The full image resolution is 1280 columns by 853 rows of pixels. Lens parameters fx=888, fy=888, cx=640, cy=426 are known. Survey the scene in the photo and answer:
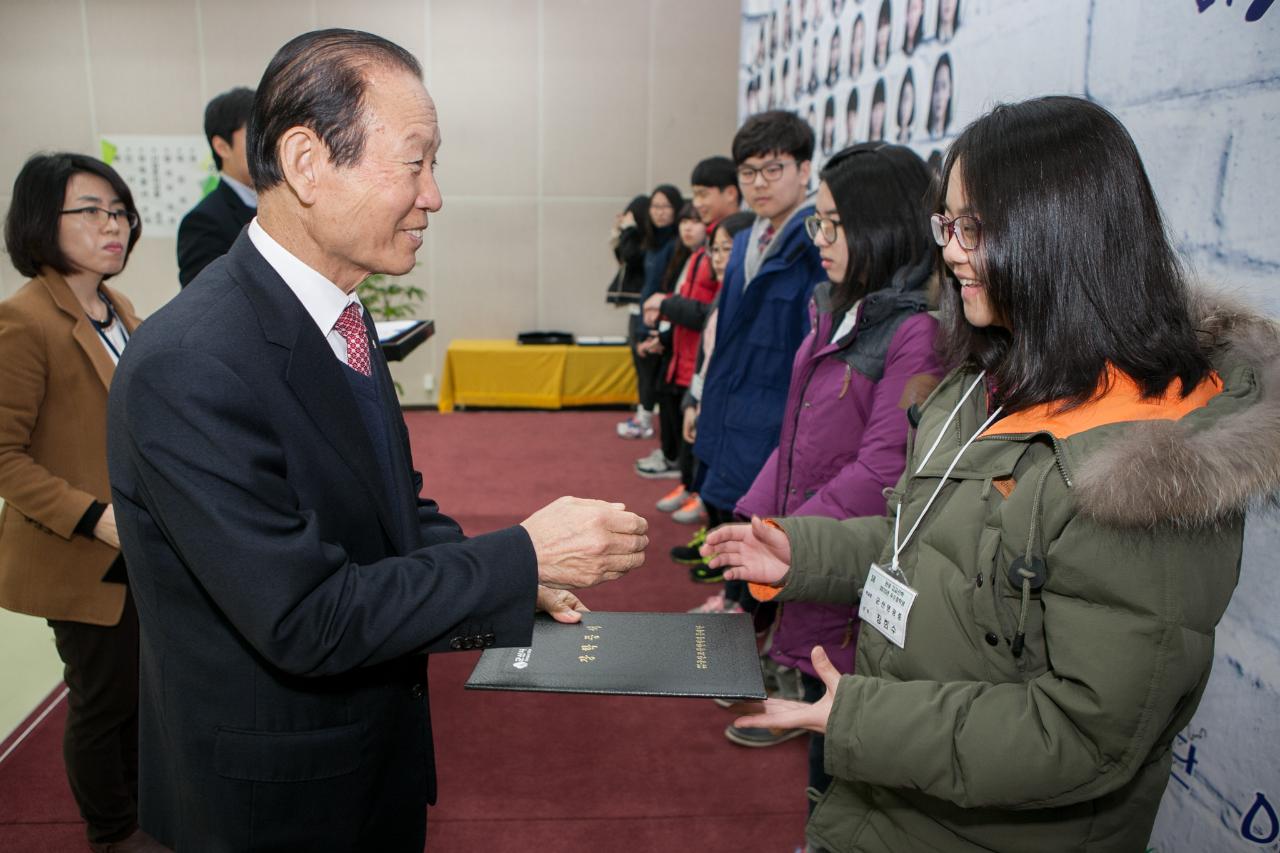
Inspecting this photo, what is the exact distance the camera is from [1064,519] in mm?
980

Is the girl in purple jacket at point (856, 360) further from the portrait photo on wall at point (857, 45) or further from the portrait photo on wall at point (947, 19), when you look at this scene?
the portrait photo on wall at point (857, 45)

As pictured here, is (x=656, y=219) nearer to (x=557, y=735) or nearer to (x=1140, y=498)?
(x=557, y=735)

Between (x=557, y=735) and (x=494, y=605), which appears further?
(x=557, y=735)

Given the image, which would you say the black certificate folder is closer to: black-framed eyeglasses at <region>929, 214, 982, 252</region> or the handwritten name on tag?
the handwritten name on tag

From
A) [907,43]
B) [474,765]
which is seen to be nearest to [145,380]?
[474,765]

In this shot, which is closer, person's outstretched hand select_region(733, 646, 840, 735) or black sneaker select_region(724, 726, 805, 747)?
person's outstretched hand select_region(733, 646, 840, 735)

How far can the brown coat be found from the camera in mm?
1872

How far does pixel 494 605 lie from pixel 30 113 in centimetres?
816

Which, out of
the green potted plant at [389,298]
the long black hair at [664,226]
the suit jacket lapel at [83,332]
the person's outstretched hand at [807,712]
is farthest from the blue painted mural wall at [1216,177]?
the green potted plant at [389,298]

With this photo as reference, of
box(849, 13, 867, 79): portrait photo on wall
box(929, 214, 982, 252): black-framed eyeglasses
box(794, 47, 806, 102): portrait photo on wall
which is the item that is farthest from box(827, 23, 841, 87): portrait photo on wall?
box(929, 214, 982, 252): black-framed eyeglasses

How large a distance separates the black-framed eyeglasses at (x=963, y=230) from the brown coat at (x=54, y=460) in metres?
1.78

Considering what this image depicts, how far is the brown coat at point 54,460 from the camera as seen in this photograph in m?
1.87

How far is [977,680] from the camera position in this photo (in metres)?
1.12

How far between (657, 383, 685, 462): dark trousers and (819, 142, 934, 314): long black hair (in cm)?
289
